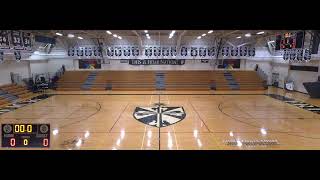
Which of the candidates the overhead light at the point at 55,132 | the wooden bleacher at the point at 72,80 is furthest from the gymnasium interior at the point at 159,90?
the overhead light at the point at 55,132

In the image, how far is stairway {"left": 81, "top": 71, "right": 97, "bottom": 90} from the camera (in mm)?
23516

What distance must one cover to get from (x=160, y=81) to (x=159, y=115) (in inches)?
470

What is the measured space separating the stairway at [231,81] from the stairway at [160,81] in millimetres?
6795

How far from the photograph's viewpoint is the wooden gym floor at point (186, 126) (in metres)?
8.58

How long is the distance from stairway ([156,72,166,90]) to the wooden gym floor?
658cm

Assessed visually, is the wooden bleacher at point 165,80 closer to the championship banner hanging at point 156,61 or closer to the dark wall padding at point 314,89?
the championship banner hanging at point 156,61

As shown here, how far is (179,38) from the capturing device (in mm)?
23641

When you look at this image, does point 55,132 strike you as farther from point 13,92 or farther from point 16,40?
point 13,92

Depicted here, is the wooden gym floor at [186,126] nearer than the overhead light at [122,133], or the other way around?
the wooden gym floor at [186,126]

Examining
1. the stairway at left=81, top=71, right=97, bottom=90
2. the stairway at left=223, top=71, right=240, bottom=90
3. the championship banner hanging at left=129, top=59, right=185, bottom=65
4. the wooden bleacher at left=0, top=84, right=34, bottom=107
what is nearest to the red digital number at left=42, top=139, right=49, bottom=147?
the wooden bleacher at left=0, top=84, right=34, bottom=107

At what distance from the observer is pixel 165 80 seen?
2491 cm

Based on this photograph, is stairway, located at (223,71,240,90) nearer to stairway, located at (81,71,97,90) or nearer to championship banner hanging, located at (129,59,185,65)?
championship banner hanging, located at (129,59,185,65)
